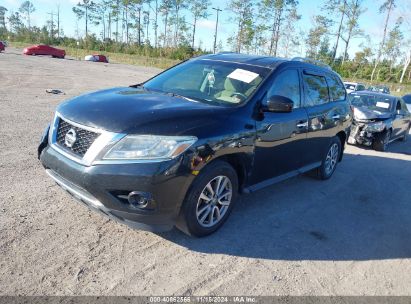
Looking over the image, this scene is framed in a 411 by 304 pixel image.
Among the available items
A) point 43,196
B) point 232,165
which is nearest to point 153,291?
→ point 232,165

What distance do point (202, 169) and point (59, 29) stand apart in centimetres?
9673

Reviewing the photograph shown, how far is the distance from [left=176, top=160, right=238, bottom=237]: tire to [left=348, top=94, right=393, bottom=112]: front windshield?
7.82 meters

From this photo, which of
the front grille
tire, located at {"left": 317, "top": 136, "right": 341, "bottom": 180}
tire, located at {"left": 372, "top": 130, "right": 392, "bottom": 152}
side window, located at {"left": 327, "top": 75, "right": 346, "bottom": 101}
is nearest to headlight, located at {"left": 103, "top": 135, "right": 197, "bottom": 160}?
the front grille

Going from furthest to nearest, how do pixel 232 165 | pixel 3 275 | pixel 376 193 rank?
pixel 376 193 → pixel 232 165 → pixel 3 275

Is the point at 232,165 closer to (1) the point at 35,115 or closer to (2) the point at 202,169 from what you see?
(2) the point at 202,169

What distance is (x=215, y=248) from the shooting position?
3639mm

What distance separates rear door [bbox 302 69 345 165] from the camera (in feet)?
16.9

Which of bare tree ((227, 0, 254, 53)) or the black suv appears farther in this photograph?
bare tree ((227, 0, 254, 53))

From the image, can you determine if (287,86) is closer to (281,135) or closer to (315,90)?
(281,135)

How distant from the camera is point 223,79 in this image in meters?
4.41

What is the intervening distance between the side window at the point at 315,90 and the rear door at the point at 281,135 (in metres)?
0.24

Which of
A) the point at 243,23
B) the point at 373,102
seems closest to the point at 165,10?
the point at 243,23

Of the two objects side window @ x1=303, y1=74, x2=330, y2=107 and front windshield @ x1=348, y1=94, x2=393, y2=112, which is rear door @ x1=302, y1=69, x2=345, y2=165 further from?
front windshield @ x1=348, y1=94, x2=393, y2=112

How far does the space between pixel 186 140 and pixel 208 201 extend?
0.78 metres
